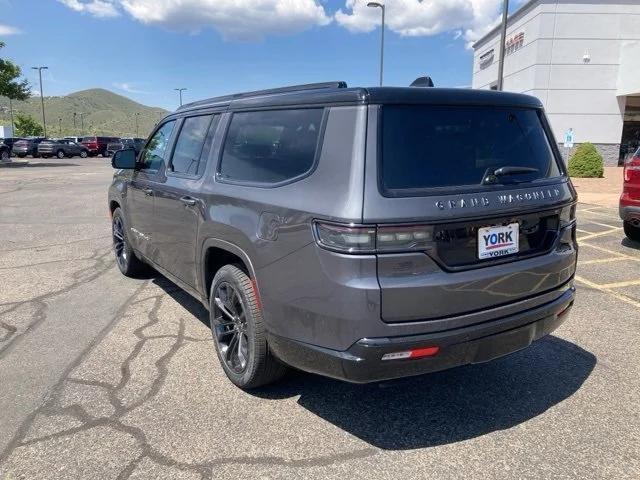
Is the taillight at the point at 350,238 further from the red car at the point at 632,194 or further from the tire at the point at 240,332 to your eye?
the red car at the point at 632,194

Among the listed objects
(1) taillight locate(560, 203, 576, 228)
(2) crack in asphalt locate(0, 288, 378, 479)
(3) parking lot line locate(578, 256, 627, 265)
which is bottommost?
(2) crack in asphalt locate(0, 288, 378, 479)

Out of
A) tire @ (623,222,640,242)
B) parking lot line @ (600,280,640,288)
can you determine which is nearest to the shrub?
tire @ (623,222,640,242)

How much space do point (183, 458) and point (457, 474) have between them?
1.38 metres

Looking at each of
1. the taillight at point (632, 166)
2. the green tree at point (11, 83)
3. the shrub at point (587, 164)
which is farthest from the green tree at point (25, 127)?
the taillight at point (632, 166)

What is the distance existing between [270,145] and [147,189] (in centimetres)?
205

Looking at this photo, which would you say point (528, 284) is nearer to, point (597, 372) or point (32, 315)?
point (597, 372)

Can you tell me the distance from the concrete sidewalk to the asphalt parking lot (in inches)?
385

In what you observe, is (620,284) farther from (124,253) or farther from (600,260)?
(124,253)

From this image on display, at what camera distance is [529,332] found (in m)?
2.83

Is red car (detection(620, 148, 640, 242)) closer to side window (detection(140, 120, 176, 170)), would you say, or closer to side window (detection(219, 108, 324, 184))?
side window (detection(219, 108, 324, 184))

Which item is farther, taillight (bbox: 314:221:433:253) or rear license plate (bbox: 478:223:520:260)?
rear license plate (bbox: 478:223:520:260)

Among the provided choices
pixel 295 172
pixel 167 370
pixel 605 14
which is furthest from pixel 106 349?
pixel 605 14

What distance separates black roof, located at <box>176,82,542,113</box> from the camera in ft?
8.22

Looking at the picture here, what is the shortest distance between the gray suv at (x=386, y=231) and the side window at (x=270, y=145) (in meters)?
0.01
